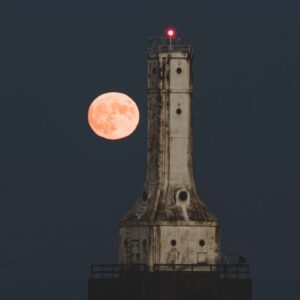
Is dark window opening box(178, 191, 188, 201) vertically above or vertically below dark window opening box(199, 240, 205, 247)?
above

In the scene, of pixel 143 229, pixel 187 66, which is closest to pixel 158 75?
pixel 187 66

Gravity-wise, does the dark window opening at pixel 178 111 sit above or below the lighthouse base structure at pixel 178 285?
above

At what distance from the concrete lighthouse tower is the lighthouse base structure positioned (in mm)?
1415

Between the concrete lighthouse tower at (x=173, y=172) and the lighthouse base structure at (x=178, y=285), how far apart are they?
141 cm

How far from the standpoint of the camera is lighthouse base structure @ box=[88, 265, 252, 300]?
118625 mm

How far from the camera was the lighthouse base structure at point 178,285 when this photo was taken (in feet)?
389

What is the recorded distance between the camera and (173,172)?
12175 centimetres

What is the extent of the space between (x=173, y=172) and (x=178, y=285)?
7.18 meters

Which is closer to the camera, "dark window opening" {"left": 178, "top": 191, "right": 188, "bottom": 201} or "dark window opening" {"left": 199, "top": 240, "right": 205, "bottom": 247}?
"dark window opening" {"left": 199, "top": 240, "right": 205, "bottom": 247}

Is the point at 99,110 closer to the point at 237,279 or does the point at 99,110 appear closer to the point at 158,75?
the point at 158,75

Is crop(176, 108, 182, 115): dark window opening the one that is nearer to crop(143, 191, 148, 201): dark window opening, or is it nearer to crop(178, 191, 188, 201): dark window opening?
crop(178, 191, 188, 201): dark window opening

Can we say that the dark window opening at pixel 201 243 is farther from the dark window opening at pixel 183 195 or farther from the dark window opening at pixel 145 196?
the dark window opening at pixel 145 196

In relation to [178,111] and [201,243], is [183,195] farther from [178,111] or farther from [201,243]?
[178,111]

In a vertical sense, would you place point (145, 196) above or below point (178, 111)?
below
